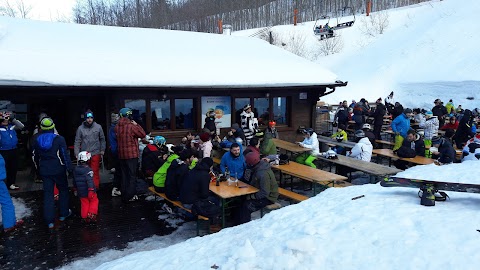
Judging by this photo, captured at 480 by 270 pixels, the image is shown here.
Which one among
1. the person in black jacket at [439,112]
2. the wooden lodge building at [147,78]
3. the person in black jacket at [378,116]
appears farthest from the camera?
the person in black jacket at [439,112]

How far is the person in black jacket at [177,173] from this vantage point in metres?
6.60

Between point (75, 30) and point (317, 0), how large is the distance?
57.4 metres

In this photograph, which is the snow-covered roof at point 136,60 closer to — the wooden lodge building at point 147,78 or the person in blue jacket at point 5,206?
the wooden lodge building at point 147,78

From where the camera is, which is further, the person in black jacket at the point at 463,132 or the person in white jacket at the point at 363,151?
the person in black jacket at the point at 463,132

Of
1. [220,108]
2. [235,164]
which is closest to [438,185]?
[235,164]

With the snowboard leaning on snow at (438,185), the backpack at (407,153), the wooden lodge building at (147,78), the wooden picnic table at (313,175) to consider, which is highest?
the wooden lodge building at (147,78)

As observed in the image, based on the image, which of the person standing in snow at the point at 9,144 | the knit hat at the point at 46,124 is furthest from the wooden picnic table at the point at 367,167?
the person standing in snow at the point at 9,144

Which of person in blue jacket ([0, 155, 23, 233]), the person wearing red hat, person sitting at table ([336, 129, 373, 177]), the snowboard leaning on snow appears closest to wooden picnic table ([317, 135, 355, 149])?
person sitting at table ([336, 129, 373, 177])

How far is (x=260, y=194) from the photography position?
6.32 metres

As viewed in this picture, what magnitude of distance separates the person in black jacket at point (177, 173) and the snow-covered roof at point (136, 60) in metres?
4.00

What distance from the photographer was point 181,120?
11.7 metres

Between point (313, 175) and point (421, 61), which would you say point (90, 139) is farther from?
point (421, 61)

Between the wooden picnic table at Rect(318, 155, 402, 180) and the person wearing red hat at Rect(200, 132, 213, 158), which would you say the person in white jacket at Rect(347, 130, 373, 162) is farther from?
the person wearing red hat at Rect(200, 132, 213, 158)

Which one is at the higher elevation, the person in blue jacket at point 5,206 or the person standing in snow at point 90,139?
the person standing in snow at point 90,139
